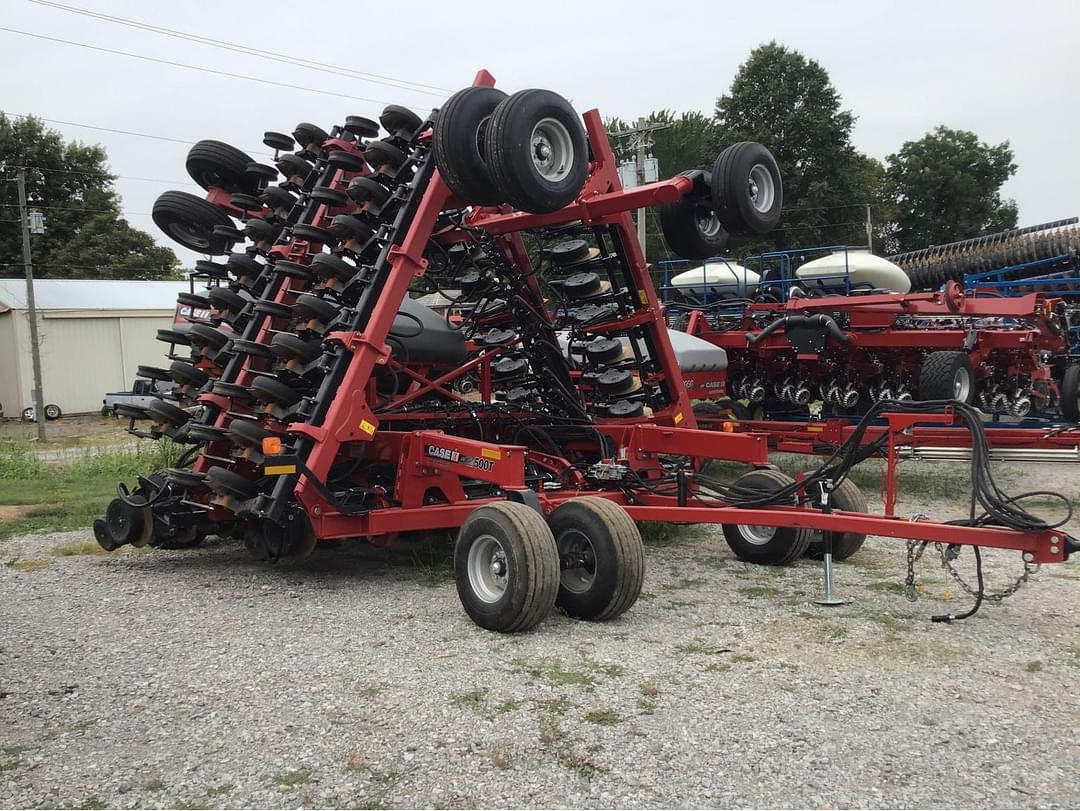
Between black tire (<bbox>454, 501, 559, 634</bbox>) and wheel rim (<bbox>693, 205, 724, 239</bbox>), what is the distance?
401cm

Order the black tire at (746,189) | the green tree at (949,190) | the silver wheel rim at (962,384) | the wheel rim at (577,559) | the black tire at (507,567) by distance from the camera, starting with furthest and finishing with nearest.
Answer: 1. the green tree at (949,190)
2. the silver wheel rim at (962,384)
3. the black tire at (746,189)
4. the wheel rim at (577,559)
5. the black tire at (507,567)

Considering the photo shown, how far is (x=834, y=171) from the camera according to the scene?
41219mm

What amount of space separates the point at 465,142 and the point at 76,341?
2561 cm

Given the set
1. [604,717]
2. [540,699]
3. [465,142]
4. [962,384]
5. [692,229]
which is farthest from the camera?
[962,384]

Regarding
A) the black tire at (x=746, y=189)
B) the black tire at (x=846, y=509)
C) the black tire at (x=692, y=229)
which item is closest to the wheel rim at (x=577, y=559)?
the black tire at (x=846, y=509)

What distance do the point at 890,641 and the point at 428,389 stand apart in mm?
4014

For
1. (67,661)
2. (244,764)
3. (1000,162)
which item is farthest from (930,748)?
(1000,162)

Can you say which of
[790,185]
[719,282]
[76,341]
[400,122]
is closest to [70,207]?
[76,341]

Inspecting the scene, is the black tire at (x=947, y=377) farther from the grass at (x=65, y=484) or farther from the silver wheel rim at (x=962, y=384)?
the grass at (x=65, y=484)

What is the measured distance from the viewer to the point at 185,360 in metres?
8.06

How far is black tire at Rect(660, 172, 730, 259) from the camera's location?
8.75 metres

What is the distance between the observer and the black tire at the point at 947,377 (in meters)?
10.7

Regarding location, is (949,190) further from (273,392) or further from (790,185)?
(273,392)

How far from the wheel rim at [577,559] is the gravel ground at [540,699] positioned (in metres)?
0.24
